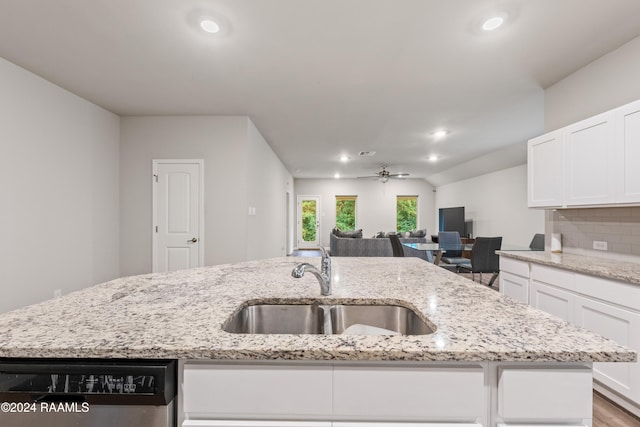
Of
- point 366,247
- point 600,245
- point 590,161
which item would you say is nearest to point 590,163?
point 590,161

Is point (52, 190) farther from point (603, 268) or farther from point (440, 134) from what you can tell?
point (440, 134)

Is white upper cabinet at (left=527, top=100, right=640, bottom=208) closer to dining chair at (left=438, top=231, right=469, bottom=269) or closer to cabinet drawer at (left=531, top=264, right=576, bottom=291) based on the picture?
cabinet drawer at (left=531, top=264, right=576, bottom=291)

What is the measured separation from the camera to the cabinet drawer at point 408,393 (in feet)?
2.33

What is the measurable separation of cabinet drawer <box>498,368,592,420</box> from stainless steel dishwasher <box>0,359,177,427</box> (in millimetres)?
863

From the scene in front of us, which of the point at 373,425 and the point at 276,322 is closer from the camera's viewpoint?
the point at 373,425

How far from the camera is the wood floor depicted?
1669 mm

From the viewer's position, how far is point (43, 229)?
9.42ft

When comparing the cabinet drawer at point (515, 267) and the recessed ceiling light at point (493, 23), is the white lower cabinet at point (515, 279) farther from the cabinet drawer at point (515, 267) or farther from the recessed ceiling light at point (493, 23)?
the recessed ceiling light at point (493, 23)

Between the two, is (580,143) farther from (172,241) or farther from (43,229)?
(43,229)

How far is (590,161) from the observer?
223 centimetres

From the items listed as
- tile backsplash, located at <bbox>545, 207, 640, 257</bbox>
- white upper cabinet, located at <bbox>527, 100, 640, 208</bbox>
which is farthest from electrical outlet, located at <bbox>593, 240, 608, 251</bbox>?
white upper cabinet, located at <bbox>527, 100, 640, 208</bbox>

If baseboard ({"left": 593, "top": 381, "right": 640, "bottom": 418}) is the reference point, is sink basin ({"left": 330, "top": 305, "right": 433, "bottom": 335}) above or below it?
above

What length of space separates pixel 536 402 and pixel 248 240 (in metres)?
3.57

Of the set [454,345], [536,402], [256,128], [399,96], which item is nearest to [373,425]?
[454,345]
